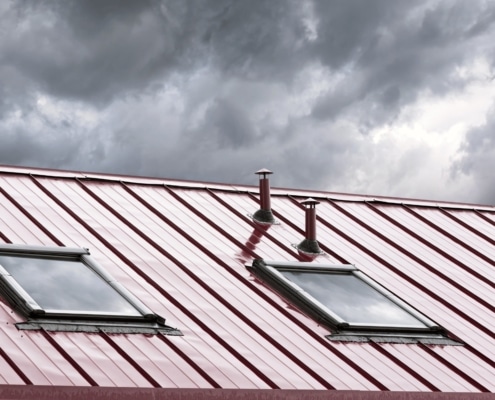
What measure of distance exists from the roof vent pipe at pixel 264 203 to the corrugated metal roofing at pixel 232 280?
0.81 ft

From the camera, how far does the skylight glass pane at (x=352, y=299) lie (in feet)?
61.1

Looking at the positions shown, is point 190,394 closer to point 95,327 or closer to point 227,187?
point 95,327

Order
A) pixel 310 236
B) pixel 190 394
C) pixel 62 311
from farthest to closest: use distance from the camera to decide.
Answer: pixel 310 236, pixel 62 311, pixel 190 394

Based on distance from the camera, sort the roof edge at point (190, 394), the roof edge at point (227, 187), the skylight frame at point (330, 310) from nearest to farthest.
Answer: the roof edge at point (190, 394)
the skylight frame at point (330, 310)
the roof edge at point (227, 187)

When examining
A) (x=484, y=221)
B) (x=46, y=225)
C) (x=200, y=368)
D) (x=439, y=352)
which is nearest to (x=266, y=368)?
(x=200, y=368)

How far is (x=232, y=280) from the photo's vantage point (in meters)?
18.8

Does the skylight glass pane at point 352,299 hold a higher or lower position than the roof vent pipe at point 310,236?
lower

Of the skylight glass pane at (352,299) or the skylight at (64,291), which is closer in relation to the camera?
the skylight at (64,291)

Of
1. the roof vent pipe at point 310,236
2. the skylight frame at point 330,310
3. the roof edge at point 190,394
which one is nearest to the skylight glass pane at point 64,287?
the roof edge at point 190,394

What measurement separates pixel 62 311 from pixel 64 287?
3.00ft

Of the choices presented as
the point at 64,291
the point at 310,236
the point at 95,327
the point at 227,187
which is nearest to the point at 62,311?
the point at 95,327

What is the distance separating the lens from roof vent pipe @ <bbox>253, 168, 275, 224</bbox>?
73.2ft

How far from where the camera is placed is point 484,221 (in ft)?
86.7

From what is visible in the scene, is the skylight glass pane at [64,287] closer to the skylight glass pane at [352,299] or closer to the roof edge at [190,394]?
the roof edge at [190,394]
